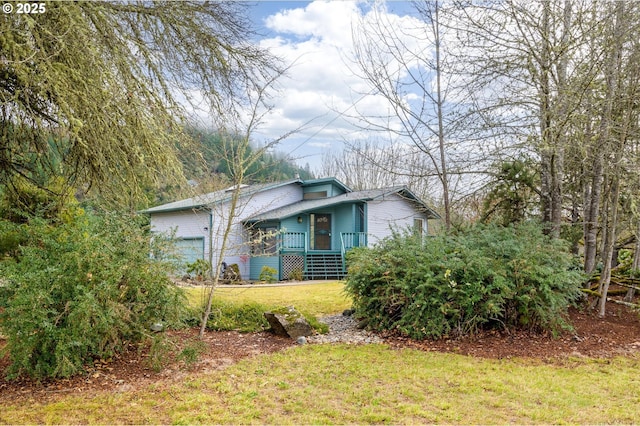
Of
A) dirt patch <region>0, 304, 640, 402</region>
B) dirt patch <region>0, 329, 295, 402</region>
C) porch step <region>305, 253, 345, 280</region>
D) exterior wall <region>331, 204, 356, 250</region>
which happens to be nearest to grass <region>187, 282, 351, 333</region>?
dirt patch <region>0, 304, 640, 402</region>

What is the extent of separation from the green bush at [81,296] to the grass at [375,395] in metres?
0.63

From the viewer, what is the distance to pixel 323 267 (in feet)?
57.6

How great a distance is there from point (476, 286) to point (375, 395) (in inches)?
105

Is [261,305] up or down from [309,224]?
down

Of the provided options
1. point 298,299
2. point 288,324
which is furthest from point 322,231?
point 288,324

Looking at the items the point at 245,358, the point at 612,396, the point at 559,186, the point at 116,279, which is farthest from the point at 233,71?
the point at 612,396

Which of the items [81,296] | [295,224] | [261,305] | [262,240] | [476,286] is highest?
[295,224]

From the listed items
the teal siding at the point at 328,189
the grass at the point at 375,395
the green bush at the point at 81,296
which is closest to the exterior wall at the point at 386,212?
the teal siding at the point at 328,189

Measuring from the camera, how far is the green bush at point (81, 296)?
425 cm

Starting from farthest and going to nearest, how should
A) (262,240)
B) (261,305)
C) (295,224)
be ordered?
(295,224) < (262,240) < (261,305)

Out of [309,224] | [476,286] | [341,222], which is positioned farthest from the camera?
[341,222]

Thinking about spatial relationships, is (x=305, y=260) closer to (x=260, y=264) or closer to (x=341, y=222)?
(x=260, y=264)

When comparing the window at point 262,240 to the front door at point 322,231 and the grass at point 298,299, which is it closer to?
the grass at point 298,299

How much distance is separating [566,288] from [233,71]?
6.03 meters
